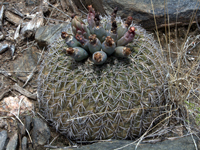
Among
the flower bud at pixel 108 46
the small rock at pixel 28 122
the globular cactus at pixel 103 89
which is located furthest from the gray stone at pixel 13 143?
the flower bud at pixel 108 46

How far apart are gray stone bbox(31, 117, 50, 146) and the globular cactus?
0.86 feet

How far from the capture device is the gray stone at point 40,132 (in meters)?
2.90

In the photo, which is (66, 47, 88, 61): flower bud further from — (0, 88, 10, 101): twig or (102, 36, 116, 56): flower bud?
(0, 88, 10, 101): twig

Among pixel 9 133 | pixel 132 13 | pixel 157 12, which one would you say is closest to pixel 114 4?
pixel 132 13

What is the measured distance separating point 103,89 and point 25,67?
222cm

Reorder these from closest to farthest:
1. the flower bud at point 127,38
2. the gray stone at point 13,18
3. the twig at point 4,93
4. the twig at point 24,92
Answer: the flower bud at point 127,38 → the twig at point 4,93 → the twig at point 24,92 → the gray stone at point 13,18

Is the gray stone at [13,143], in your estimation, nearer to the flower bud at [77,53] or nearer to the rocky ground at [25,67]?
the rocky ground at [25,67]

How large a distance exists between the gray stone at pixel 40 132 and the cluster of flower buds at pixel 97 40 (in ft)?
3.91

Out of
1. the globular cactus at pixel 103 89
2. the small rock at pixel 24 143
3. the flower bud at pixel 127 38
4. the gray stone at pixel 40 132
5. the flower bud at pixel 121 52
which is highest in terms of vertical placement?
the flower bud at pixel 127 38

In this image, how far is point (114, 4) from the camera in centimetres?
Result: 443

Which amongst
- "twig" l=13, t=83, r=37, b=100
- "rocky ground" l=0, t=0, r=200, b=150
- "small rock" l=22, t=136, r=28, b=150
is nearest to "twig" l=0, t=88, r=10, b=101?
"rocky ground" l=0, t=0, r=200, b=150

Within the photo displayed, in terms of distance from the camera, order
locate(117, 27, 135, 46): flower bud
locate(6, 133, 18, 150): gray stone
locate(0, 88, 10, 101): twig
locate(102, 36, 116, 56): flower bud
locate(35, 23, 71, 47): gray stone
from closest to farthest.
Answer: locate(102, 36, 116, 56): flower bud < locate(117, 27, 135, 46): flower bud < locate(6, 133, 18, 150): gray stone < locate(0, 88, 10, 101): twig < locate(35, 23, 71, 47): gray stone

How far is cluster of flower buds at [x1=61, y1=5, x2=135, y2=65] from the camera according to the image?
242 centimetres

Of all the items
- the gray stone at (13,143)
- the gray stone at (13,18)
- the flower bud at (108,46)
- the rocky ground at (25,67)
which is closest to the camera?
the flower bud at (108,46)
